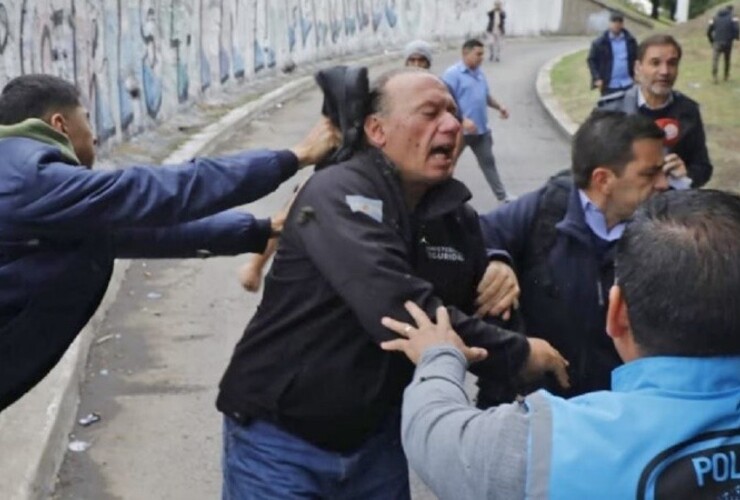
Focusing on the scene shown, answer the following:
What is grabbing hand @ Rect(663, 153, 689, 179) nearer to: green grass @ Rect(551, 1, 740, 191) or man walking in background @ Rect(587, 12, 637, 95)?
green grass @ Rect(551, 1, 740, 191)

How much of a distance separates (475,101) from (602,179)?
8.09 meters

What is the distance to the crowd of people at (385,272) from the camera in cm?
199

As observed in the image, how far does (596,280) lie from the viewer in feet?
11.5

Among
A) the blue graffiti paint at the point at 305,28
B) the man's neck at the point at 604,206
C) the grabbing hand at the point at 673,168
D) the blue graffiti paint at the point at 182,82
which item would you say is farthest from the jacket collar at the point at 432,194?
the blue graffiti paint at the point at 305,28

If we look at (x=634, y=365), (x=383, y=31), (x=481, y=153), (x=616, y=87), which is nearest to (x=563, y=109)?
(x=616, y=87)

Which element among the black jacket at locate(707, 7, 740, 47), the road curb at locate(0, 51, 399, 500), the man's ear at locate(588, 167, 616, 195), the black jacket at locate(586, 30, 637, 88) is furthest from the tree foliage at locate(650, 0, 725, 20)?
the man's ear at locate(588, 167, 616, 195)

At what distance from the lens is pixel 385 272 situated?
275 cm

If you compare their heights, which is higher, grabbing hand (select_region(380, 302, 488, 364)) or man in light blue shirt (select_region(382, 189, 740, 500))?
man in light blue shirt (select_region(382, 189, 740, 500))

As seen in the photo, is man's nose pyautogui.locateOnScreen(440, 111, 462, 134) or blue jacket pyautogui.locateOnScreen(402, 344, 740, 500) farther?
man's nose pyautogui.locateOnScreen(440, 111, 462, 134)

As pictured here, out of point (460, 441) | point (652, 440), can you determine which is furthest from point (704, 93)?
point (652, 440)

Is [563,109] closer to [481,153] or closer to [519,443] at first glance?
[481,153]

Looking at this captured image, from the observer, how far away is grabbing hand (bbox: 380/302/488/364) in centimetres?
252

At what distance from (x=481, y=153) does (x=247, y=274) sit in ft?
27.8

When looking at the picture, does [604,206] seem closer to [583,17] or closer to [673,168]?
[673,168]
